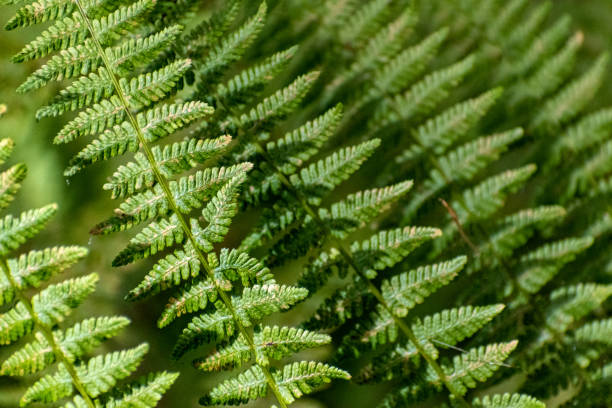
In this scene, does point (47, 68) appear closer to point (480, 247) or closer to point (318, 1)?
point (318, 1)

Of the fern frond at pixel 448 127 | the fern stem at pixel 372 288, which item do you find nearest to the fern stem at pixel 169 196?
the fern stem at pixel 372 288

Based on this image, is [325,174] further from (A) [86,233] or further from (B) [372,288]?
(A) [86,233]

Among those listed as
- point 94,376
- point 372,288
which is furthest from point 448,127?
point 94,376

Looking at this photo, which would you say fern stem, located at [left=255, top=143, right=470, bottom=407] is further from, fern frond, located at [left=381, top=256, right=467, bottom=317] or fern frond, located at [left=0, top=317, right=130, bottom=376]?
fern frond, located at [left=0, top=317, right=130, bottom=376]

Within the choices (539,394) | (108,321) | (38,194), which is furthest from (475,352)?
(38,194)

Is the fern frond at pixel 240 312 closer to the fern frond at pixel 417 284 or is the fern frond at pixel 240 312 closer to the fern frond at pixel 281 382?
the fern frond at pixel 281 382

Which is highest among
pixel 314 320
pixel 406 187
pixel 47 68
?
pixel 47 68
